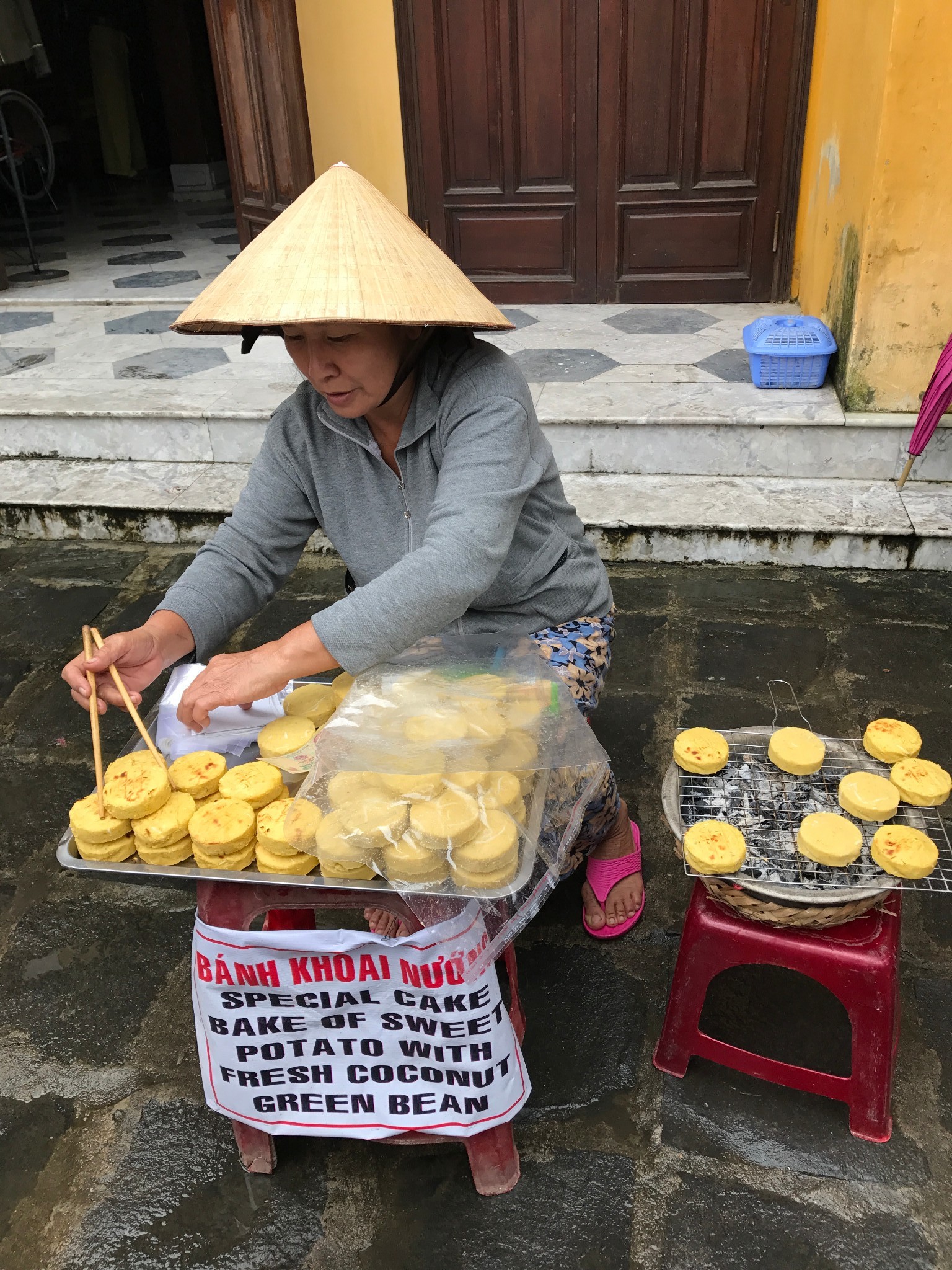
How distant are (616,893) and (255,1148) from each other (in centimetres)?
95

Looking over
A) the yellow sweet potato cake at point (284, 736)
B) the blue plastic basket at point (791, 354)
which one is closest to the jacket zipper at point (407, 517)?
the yellow sweet potato cake at point (284, 736)

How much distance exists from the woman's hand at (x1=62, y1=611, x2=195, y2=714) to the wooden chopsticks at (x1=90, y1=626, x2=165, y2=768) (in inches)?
0.7

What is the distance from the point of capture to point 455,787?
144 centimetres

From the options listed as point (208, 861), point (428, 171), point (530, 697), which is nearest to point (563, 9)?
point (428, 171)

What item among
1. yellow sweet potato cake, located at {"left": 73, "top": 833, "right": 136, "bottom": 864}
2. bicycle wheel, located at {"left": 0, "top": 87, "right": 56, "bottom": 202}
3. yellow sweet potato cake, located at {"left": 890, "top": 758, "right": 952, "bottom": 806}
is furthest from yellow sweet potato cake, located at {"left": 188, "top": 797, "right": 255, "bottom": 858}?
bicycle wheel, located at {"left": 0, "top": 87, "right": 56, "bottom": 202}

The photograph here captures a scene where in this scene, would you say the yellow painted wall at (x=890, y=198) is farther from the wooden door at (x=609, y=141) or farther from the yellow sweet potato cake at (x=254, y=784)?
the yellow sweet potato cake at (x=254, y=784)

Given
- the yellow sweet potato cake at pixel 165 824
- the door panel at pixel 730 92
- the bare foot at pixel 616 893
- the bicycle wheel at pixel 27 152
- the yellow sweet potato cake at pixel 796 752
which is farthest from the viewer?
the bicycle wheel at pixel 27 152

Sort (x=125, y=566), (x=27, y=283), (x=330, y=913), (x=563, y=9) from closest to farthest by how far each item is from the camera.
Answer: (x=330, y=913)
(x=125, y=566)
(x=563, y=9)
(x=27, y=283)

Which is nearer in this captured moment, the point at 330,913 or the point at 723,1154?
the point at 723,1154

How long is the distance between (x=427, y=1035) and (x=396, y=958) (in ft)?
0.58

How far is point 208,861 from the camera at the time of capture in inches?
58.5

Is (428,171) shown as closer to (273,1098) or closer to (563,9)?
(563,9)

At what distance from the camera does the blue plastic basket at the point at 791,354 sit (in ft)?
13.8

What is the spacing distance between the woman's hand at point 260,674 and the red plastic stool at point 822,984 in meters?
0.83
